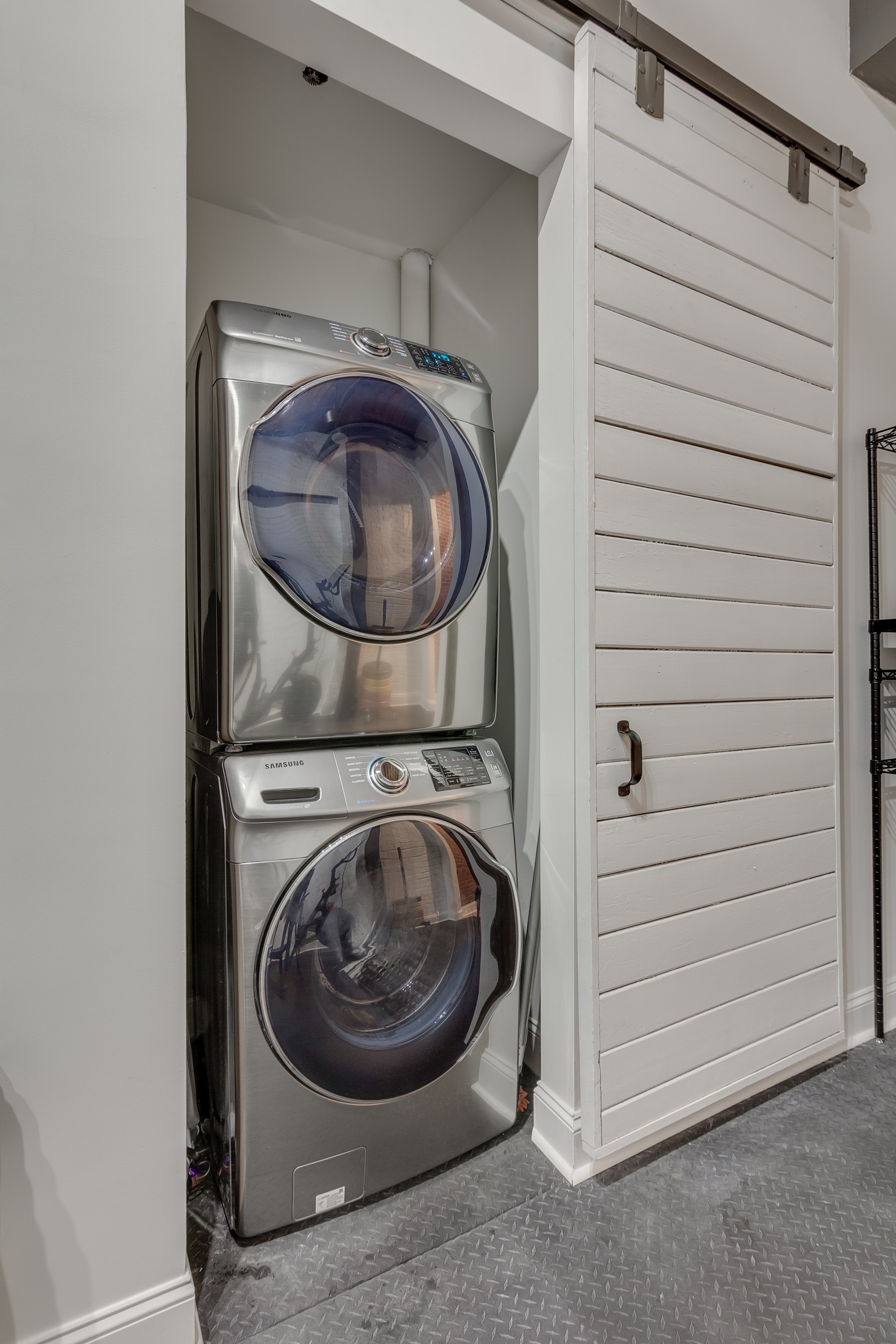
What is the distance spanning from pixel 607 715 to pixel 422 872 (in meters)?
0.50

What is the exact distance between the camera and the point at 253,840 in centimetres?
116

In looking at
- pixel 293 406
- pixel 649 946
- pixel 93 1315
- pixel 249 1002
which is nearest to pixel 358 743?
pixel 249 1002

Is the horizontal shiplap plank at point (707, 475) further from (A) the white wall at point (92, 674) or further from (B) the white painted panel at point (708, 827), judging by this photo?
(A) the white wall at point (92, 674)

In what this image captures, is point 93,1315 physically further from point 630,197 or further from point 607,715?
point 630,197

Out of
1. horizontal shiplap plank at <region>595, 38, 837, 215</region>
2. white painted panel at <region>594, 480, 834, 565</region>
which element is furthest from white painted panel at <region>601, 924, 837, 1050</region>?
horizontal shiplap plank at <region>595, 38, 837, 215</region>

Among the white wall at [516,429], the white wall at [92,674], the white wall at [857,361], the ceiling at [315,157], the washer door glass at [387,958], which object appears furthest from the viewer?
the white wall at [857,361]

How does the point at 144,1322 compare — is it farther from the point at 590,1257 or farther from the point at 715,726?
the point at 715,726

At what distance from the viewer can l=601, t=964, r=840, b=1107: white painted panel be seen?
55.1 inches

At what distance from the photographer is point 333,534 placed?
1.27 metres

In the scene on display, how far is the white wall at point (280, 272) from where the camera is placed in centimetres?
190

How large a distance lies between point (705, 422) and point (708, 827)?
0.94m

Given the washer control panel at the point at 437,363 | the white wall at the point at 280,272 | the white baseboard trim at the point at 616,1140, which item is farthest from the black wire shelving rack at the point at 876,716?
the white wall at the point at 280,272

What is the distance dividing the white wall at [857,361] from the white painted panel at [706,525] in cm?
27

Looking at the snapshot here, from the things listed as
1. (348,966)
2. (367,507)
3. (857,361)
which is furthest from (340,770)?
(857,361)
